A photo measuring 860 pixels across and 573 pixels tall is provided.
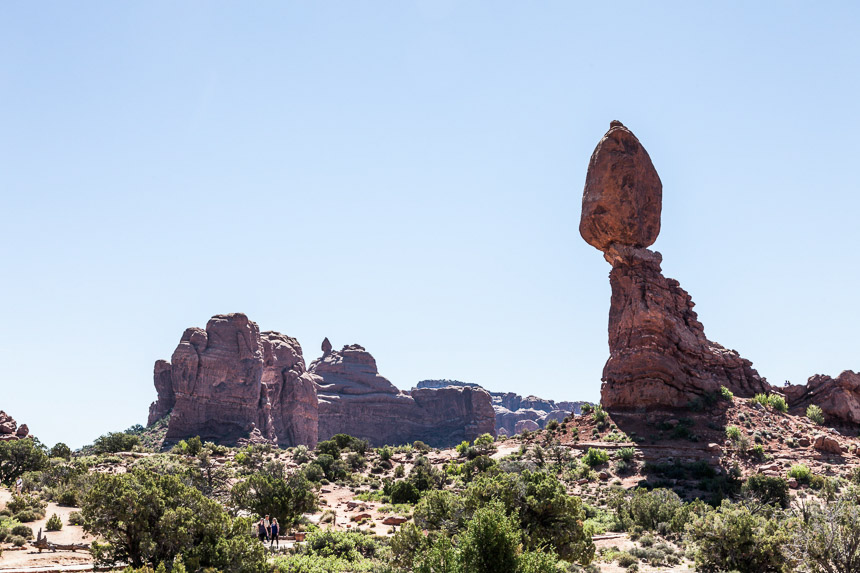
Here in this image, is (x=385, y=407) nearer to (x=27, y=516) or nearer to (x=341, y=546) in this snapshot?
(x=27, y=516)

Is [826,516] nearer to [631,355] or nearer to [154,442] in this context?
[631,355]

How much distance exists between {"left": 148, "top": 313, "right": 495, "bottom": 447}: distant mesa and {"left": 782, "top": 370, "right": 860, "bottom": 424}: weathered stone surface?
59631mm

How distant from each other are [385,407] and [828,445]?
293 ft

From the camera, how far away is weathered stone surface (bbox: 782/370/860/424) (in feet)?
157

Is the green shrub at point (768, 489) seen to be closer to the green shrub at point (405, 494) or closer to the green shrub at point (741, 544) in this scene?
the green shrub at point (741, 544)

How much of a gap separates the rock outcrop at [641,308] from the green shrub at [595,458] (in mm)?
7476

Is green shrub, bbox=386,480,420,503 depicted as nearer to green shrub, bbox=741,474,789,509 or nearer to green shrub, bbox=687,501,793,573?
green shrub, bbox=741,474,789,509

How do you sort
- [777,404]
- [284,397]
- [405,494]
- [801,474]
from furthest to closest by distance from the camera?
[284,397] → [777,404] → [801,474] → [405,494]

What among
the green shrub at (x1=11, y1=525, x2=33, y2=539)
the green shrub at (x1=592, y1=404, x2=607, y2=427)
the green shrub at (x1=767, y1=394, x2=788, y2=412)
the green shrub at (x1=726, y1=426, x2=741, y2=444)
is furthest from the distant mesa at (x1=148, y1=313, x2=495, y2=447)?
the green shrub at (x1=767, y1=394, x2=788, y2=412)

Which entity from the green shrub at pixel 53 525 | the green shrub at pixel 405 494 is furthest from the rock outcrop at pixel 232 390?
the green shrub at pixel 53 525

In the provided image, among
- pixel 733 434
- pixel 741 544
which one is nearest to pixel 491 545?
pixel 741 544

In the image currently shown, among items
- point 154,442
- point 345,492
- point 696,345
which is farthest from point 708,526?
point 154,442

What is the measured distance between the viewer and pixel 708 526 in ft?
67.8

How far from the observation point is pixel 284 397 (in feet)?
318
